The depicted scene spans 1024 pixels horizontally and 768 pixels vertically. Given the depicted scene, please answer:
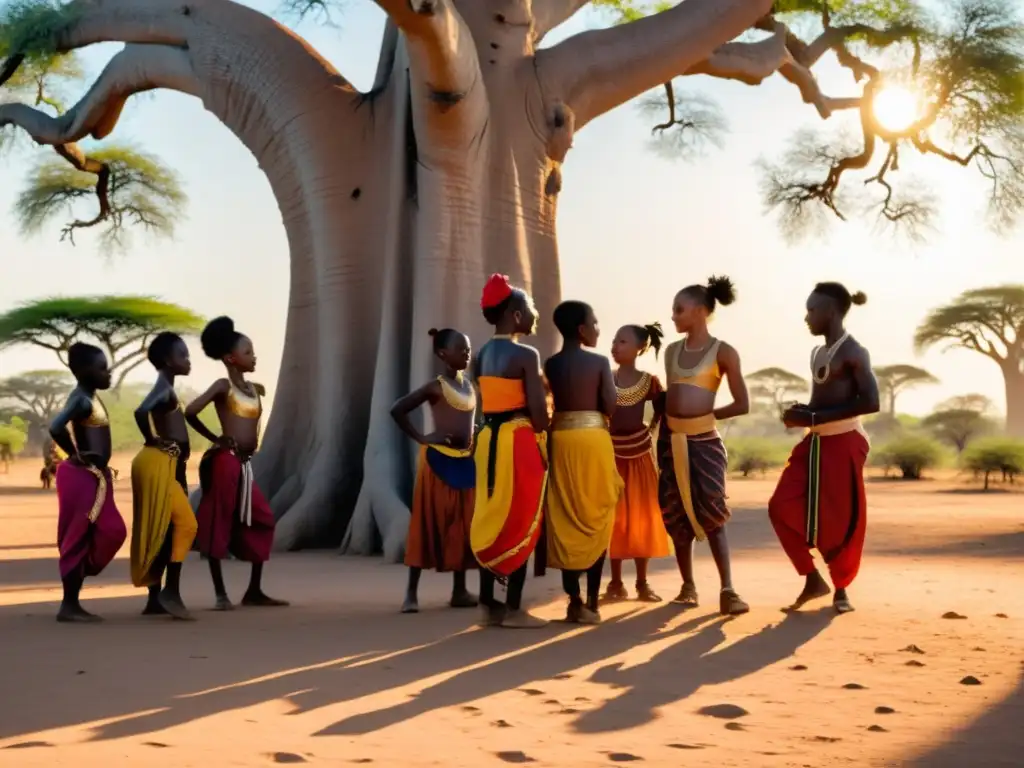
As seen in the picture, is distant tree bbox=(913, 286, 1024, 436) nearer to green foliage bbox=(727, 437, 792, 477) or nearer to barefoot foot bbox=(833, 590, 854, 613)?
green foliage bbox=(727, 437, 792, 477)

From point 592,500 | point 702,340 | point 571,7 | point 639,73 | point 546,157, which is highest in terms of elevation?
point 571,7

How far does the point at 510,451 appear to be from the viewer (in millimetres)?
6227

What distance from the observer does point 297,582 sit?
8.70 metres

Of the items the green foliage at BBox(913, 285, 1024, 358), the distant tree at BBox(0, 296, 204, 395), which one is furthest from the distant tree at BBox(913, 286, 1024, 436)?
the distant tree at BBox(0, 296, 204, 395)

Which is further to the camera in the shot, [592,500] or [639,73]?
[639,73]

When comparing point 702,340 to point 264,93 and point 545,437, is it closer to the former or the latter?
point 545,437

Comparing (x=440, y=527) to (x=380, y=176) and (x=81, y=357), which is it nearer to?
(x=81, y=357)

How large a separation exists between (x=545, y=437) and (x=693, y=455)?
98cm

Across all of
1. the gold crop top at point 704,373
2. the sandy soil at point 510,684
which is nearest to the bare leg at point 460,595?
the sandy soil at point 510,684

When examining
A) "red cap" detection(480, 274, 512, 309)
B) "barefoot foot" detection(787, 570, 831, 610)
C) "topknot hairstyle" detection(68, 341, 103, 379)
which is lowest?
"barefoot foot" detection(787, 570, 831, 610)

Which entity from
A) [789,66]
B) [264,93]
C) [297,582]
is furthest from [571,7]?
[297,582]

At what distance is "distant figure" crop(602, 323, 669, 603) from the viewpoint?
23.8 feet

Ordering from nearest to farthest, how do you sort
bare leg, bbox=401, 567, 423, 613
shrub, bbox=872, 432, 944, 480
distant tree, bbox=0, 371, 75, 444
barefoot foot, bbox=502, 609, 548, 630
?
barefoot foot, bbox=502, 609, 548, 630 → bare leg, bbox=401, 567, 423, 613 → shrub, bbox=872, 432, 944, 480 → distant tree, bbox=0, 371, 75, 444

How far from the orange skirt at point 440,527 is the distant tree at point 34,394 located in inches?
2011
